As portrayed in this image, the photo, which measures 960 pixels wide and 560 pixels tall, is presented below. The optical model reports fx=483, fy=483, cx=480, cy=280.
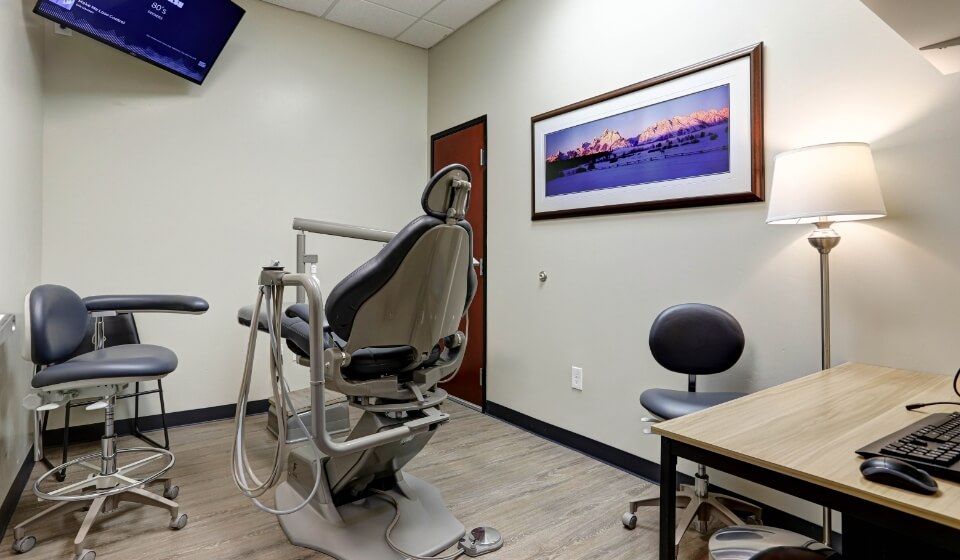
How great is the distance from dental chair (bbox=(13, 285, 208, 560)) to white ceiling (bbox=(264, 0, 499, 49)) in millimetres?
2342

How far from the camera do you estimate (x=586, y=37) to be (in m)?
2.61

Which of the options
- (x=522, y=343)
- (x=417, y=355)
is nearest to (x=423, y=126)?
(x=522, y=343)

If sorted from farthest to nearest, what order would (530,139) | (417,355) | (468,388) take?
(468,388)
(530,139)
(417,355)

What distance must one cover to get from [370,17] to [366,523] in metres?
3.23

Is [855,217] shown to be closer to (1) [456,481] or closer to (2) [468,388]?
(1) [456,481]

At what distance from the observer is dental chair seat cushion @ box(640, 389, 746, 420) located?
169 centimetres

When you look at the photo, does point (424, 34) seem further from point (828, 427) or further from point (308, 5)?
point (828, 427)

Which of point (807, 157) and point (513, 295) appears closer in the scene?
point (807, 157)

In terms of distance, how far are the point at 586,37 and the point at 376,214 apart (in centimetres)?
195

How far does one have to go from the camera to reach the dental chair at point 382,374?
151cm

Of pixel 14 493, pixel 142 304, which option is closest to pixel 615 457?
pixel 142 304

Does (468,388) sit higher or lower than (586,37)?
lower

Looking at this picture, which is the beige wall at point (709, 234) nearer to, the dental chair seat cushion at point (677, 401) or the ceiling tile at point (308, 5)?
the dental chair seat cushion at point (677, 401)

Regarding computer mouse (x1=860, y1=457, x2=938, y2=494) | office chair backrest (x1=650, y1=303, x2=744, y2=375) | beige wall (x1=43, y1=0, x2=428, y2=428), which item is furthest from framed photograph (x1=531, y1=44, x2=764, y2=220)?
beige wall (x1=43, y1=0, x2=428, y2=428)
